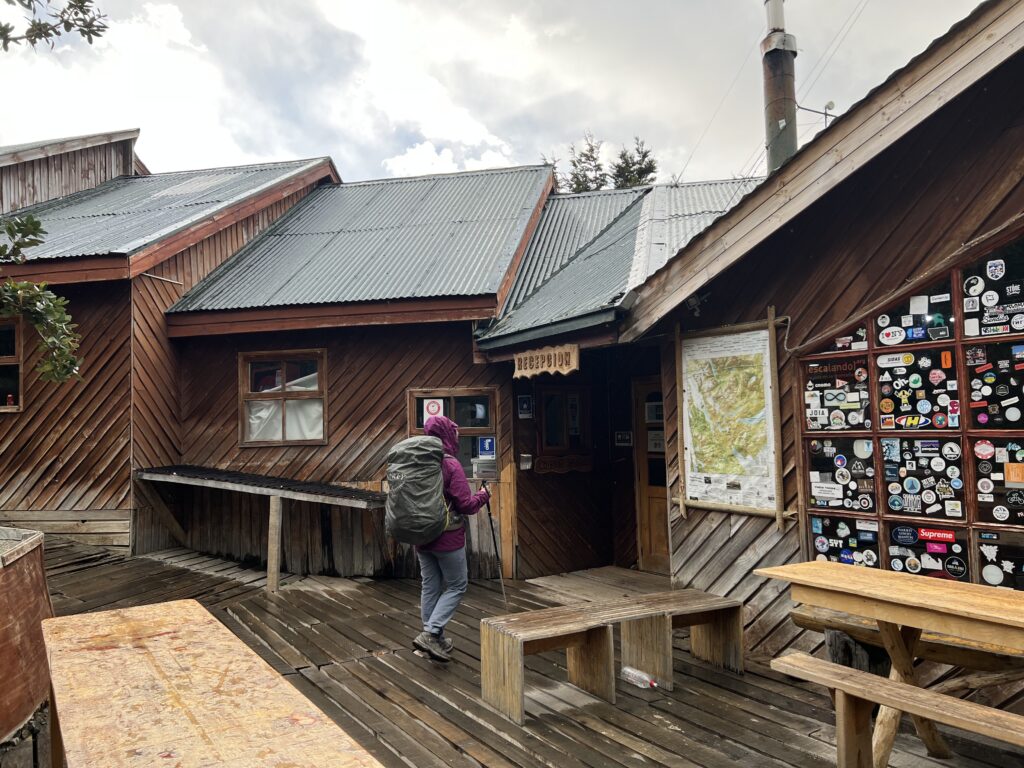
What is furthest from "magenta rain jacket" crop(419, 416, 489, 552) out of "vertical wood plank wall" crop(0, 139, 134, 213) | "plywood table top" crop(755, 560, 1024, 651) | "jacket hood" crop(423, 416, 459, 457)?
"vertical wood plank wall" crop(0, 139, 134, 213)

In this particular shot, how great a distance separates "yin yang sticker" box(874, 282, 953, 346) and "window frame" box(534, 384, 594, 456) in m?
4.21

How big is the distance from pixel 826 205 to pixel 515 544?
479 centimetres

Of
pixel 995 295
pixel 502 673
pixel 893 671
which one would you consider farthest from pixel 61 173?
pixel 893 671

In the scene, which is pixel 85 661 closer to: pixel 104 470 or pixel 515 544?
pixel 515 544

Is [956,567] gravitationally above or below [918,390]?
below

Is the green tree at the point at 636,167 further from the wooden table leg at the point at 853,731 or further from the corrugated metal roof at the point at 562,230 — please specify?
the wooden table leg at the point at 853,731

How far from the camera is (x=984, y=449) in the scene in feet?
12.5

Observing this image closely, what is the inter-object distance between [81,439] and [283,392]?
2.46 metres

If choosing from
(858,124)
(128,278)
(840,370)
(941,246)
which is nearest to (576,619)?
(840,370)

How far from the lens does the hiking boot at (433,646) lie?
Answer: 5055 millimetres

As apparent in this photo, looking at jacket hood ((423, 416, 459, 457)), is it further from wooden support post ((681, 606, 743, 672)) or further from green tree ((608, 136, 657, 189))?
green tree ((608, 136, 657, 189))

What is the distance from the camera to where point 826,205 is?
4617mm

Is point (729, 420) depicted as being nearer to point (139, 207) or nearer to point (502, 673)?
point (502, 673)

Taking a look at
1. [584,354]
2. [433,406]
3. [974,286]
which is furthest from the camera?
[584,354]
